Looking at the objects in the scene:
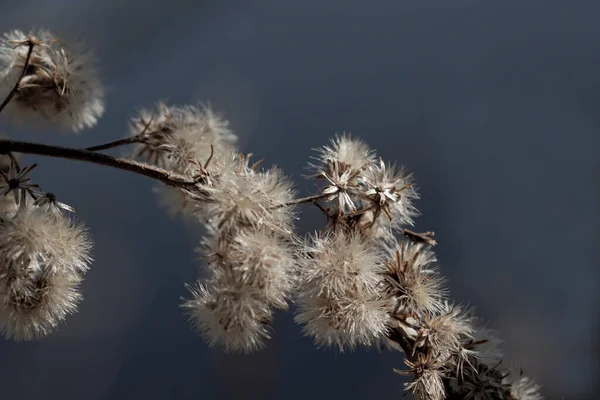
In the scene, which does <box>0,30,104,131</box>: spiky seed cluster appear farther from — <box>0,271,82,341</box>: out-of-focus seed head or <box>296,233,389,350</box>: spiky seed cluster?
<box>296,233,389,350</box>: spiky seed cluster

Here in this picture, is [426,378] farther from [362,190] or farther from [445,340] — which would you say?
[362,190]

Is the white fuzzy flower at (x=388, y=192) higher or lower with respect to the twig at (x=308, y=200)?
higher

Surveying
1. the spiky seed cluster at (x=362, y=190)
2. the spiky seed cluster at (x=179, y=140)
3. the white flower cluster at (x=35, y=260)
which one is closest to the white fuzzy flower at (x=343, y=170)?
the spiky seed cluster at (x=362, y=190)

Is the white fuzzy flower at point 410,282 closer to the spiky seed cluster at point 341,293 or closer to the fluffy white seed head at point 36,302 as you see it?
the spiky seed cluster at point 341,293

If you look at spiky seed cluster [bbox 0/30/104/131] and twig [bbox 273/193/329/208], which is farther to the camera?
spiky seed cluster [bbox 0/30/104/131]

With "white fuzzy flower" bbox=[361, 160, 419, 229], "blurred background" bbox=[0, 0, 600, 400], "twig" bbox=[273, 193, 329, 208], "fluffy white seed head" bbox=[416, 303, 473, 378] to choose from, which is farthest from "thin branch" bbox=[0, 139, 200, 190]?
"blurred background" bbox=[0, 0, 600, 400]

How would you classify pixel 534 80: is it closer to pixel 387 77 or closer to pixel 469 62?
pixel 469 62
